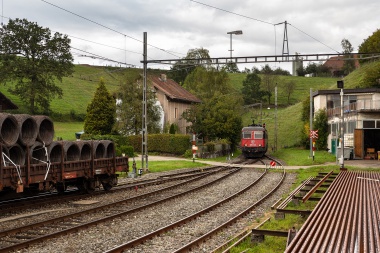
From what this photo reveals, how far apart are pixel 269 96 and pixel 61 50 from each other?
60542 millimetres

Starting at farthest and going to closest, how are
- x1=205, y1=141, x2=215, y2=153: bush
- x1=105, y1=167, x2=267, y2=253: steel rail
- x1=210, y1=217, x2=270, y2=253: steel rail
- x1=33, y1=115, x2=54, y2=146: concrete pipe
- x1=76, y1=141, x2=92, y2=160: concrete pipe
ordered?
x1=205, y1=141, x2=215, y2=153: bush, x1=76, y1=141, x2=92, y2=160: concrete pipe, x1=33, y1=115, x2=54, y2=146: concrete pipe, x1=105, y1=167, x2=267, y2=253: steel rail, x1=210, y1=217, x2=270, y2=253: steel rail

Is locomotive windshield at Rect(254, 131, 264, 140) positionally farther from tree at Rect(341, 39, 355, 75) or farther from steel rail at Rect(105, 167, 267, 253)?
tree at Rect(341, 39, 355, 75)

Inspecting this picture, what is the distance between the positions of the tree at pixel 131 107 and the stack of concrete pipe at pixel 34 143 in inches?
1171

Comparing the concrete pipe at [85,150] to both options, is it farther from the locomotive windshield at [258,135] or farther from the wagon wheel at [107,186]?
the locomotive windshield at [258,135]

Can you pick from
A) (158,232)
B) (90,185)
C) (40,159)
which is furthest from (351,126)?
(158,232)

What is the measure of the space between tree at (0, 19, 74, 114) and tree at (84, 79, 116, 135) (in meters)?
4.39

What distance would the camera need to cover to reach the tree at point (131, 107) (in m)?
48.6

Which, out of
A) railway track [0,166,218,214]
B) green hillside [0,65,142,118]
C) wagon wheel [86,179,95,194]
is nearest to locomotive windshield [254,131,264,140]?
green hillside [0,65,142,118]

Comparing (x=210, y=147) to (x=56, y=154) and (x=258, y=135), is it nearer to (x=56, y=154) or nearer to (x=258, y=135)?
(x=258, y=135)

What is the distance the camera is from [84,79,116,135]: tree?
50.9 metres

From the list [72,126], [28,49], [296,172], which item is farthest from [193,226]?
[72,126]

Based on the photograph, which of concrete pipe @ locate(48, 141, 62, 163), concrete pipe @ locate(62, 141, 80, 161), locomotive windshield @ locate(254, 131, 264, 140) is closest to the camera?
concrete pipe @ locate(48, 141, 62, 163)

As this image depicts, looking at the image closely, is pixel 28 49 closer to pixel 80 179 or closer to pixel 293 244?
pixel 80 179

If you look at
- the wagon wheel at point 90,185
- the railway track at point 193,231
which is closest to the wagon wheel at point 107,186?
the wagon wheel at point 90,185
